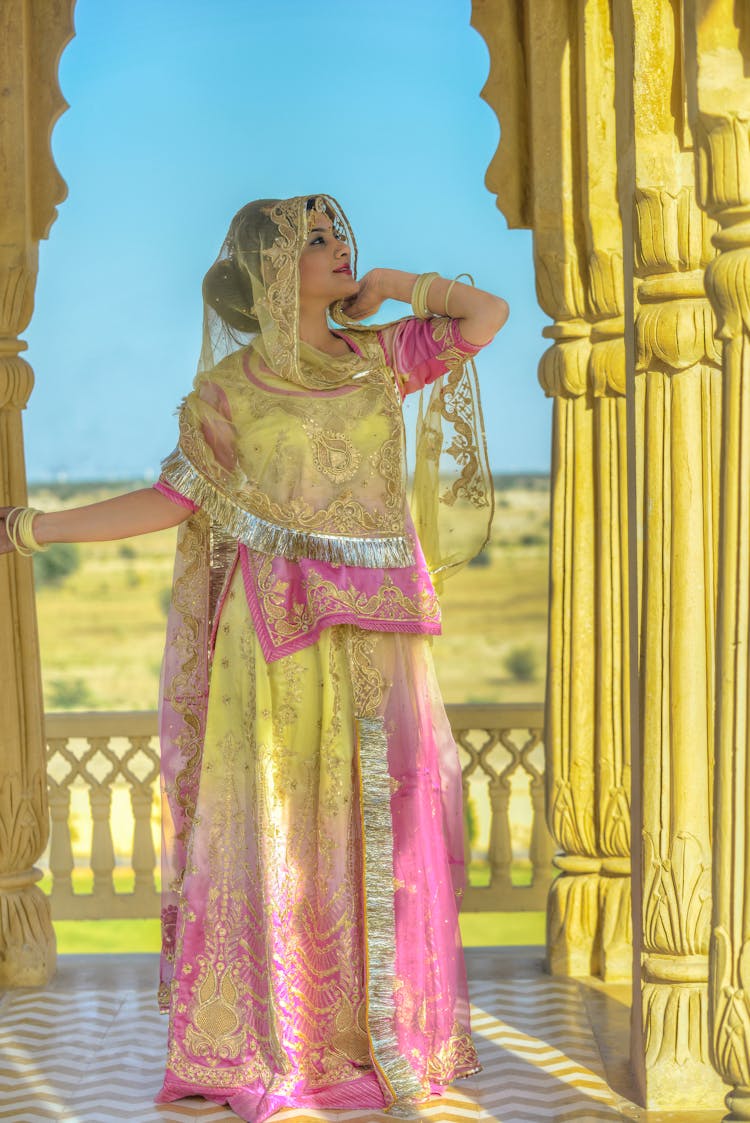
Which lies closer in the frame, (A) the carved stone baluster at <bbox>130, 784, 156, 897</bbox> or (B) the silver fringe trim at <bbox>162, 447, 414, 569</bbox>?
(B) the silver fringe trim at <bbox>162, 447, 414, 569</bbox>

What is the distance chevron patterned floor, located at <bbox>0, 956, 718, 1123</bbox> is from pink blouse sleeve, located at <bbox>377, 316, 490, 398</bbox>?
1527mm

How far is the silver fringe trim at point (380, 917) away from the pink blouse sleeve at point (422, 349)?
77 cm

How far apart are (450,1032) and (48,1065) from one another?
0.92 metres

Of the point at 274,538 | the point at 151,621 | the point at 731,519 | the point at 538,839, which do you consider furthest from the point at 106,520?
the point at 151,621

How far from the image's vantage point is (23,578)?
13.5ft

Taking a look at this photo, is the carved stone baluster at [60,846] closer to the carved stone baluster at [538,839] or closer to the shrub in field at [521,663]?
the carved stone baluster at [538,839]

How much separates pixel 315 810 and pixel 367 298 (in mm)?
1121

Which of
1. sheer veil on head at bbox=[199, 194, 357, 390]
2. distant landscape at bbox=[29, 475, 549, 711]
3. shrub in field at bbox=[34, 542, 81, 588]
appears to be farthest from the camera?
shrub in field at bbox=[34, 542, 81, 588]

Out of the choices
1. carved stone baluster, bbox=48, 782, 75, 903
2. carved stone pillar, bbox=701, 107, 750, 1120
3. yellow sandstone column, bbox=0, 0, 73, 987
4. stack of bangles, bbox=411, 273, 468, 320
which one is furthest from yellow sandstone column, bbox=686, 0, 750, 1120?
carved stone baluster, bbox=48, 782, 75, 903

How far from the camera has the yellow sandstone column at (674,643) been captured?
3.08 m

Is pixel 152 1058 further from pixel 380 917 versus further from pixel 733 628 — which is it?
pixel 733 628

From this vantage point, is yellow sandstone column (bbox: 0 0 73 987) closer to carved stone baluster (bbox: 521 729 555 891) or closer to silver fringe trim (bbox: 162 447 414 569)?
silver fringe trim (bbox: 162 447 414 569)

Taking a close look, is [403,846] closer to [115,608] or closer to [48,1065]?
[48,1065]

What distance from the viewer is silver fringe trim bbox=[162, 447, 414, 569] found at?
10.8ft
